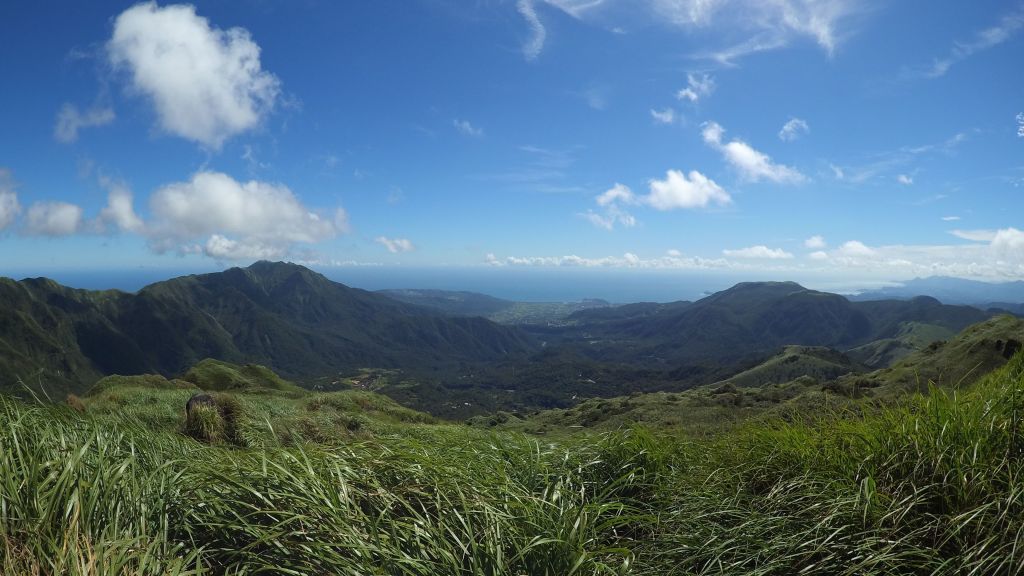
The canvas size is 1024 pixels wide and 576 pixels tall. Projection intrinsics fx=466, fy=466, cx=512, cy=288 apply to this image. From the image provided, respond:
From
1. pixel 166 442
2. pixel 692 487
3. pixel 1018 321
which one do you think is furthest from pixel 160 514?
pixel 1018 321

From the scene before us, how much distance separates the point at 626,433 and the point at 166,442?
6.04 metres

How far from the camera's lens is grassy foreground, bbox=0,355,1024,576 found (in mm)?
3170

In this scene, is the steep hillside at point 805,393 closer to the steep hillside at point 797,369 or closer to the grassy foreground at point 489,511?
the grassy foreground at point 489,511

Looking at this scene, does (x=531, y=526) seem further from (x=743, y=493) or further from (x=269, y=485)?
(x=743, y=493)

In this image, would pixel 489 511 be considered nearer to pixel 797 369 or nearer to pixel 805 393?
pixel 805 393

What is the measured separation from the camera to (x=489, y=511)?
3.70m

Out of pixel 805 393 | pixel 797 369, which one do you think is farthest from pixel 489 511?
pixel 797 369

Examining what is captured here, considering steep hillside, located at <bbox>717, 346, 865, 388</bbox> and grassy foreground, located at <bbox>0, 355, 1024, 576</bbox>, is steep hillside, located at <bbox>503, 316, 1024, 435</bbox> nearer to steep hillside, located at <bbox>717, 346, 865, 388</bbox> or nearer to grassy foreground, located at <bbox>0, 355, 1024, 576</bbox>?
grassy foreground, located at <bbox>0, 355, 1024, 576</bbox>

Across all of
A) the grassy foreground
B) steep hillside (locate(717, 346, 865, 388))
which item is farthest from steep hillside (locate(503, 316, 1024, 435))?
steep hillside (locate(717, 346, 865, 388))

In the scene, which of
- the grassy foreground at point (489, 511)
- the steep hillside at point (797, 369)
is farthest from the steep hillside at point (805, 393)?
the steep hillside at point (797, 369)

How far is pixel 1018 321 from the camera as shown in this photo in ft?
225

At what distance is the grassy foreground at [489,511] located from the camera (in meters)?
3.17

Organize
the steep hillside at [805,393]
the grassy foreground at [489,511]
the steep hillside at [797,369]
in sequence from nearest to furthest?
1. the grassy foreground at [489,511]
2. the steep hillside at [805,393]
3. the steep hillside at [797,369]

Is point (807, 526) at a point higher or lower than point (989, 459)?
lower
